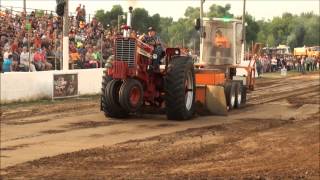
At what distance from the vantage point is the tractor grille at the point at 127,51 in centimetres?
1334

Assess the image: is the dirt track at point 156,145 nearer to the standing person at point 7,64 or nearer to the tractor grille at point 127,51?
the tractor grille at point 127,51

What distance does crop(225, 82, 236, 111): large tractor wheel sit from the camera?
16.7 m

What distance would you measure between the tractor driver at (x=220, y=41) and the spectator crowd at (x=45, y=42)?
6185mm

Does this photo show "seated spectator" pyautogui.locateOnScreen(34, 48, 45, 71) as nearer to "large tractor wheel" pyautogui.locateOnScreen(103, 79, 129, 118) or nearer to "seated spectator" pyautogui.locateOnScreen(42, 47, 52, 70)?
"seated spectator" pyautogui.locateOnScreen(42, 47, 52, 70)

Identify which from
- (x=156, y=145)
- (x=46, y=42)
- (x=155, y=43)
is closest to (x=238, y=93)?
(x=155, y=43)

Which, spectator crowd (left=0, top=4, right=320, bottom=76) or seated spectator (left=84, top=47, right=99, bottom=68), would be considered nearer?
spectator crowd (left=0, top=4, right=320, bottom=76)

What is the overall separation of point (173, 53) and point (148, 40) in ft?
2.15

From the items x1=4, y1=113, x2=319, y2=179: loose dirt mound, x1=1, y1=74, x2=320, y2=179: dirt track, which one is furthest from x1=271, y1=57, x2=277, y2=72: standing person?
x1=4, y1=113, x2=319, y2=179: loose dirt mound

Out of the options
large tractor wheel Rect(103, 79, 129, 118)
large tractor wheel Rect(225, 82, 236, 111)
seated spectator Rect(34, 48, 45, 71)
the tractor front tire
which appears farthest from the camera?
seated spectator Rect(34, 48, 45, 71)

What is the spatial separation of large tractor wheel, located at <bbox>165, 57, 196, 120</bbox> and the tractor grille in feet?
3.04

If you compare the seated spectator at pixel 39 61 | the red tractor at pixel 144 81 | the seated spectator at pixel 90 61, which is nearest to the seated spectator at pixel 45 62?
the seated spectator at pixel 39 61

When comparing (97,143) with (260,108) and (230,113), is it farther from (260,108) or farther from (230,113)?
(260,108)

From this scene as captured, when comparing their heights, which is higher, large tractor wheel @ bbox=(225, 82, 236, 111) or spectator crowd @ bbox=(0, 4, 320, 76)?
spectator crowd @ bbox=(0, 4, 320, 76)

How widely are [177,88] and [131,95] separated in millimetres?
1093
